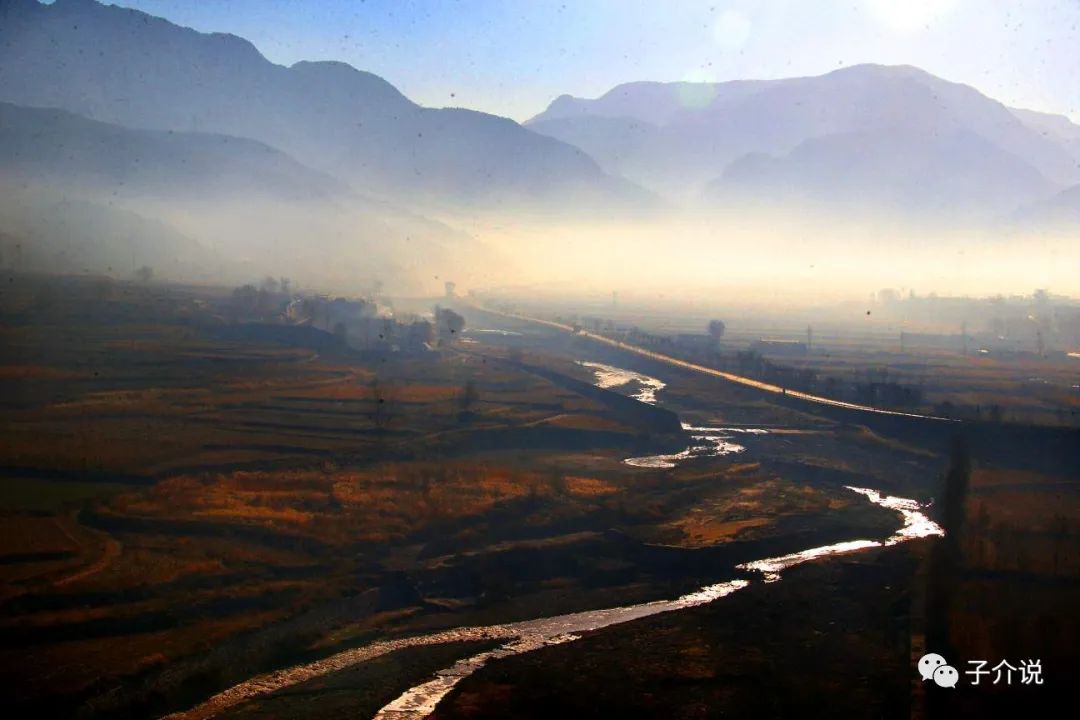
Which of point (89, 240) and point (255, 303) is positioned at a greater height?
point (89, 240)

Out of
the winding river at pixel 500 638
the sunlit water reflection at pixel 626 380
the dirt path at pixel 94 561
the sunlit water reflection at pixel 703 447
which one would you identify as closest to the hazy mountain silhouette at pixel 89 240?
the sunlit water reflection at pixel 626 380

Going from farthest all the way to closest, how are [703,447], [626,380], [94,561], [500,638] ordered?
[626,380]
[703,447]
[94,561]
[500,638]

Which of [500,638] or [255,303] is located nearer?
[500,638]

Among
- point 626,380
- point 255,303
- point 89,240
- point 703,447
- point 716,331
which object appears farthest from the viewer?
point 89,240

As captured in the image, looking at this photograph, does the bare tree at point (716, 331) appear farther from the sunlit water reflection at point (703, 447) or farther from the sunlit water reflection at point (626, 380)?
the sunlit water reflection at point (703, 447)

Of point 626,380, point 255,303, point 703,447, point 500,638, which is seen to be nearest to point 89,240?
point 255,303

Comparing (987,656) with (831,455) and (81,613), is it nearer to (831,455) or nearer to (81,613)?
(81,613)

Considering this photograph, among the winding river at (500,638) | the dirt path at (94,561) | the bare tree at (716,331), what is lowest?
the winding river at (500,638)

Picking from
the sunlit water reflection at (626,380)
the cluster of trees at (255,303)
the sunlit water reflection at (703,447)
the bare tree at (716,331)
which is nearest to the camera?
the sunlit water reflection at (703,447)

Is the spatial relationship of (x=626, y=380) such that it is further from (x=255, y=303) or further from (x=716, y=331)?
(x=255, y=303)

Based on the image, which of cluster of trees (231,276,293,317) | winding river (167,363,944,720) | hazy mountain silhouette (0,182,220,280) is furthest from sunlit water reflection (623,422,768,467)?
hazy mountain silhouette (0,182,220,280)

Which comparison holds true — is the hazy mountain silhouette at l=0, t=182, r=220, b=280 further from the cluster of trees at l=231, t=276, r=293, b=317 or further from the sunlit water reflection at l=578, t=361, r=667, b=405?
the sunlit water reflection at l=578, t=361, r=667, b=405
